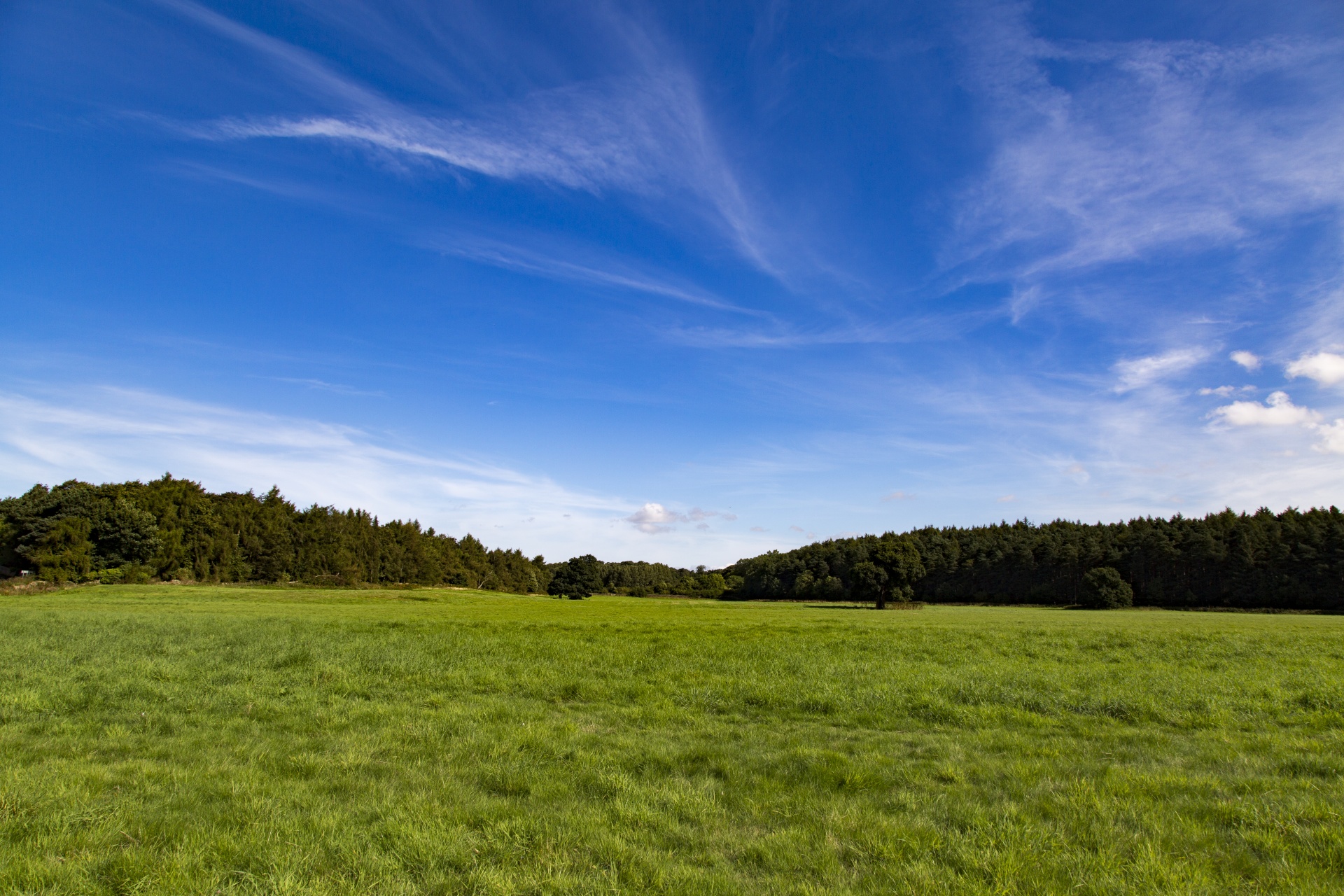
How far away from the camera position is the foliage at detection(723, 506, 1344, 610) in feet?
306

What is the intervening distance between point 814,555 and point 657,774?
157 meters

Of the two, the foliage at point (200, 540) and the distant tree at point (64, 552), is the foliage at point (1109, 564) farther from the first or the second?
the distant tree at point (64, 552)

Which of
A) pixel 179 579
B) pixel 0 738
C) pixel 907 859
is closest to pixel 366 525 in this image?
pixel 179 579

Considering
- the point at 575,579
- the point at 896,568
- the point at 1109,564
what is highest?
the point at 1109,564

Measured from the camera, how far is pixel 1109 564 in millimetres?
117625

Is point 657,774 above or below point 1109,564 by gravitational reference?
below

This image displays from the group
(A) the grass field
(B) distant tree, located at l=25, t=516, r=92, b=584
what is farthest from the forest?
(A) the grass field

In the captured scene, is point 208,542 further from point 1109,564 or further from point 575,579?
point 1109,564

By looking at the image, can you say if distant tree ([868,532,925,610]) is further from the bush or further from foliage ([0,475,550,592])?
foliage ([0,475,550,592])

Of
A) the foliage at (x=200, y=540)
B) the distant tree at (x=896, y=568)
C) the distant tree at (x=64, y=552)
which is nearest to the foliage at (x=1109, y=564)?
the distant tree at (x=896, y=568)

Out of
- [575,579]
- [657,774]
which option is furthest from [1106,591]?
[657,774]

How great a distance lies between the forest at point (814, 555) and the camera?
83500 millimetres

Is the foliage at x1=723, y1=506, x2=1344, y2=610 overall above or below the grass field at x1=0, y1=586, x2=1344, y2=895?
above

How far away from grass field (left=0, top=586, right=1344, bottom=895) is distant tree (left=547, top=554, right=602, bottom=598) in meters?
104
